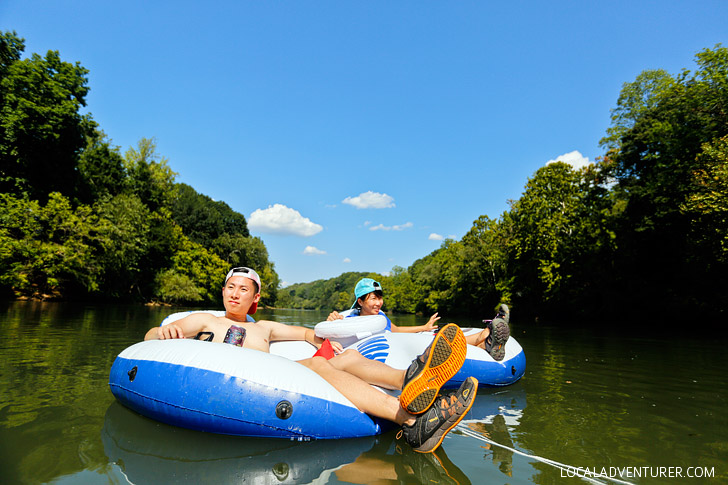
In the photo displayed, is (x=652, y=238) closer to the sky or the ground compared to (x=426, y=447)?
closer to the sky

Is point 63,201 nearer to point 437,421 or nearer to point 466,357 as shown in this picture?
point 466,357

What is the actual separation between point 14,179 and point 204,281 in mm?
15436

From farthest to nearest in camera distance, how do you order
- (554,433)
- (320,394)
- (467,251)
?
(467,251) < (554,433) < (320,394)

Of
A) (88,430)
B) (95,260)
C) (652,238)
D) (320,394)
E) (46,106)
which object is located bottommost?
(88,430)

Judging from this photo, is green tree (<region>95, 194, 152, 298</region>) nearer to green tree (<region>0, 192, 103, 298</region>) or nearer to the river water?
green tree (<region>0, 192, 103, 298</region>)

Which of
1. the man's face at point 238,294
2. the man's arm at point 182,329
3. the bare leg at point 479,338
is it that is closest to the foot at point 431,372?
the man's face at point 238,294

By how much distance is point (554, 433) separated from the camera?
2924mm

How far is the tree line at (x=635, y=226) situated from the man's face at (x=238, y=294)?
15.2m

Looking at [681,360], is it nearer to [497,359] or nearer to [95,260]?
[497,359]

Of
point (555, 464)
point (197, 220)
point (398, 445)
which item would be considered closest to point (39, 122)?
point (197, 220)

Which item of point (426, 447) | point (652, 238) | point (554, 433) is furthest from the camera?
point (652, 238)

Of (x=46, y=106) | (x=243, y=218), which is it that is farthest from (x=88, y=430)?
(x=243, y=218)

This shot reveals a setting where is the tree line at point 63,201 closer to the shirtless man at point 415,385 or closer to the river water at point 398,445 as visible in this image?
the river water at point 398,445

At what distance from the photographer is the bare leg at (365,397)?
8.60 ft
